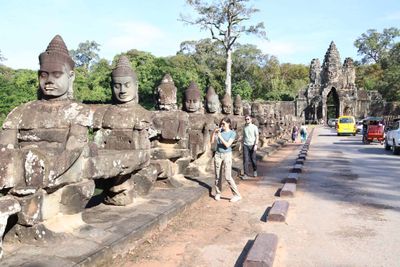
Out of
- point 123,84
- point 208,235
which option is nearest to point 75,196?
point 208,235

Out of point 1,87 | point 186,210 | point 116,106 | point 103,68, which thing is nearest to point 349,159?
point 186,210

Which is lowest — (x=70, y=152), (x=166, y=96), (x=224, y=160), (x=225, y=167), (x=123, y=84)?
(x=225, y=167)

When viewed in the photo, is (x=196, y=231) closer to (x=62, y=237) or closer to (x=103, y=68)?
(x=62, y=237)

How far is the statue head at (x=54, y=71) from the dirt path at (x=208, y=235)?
73.3 inches

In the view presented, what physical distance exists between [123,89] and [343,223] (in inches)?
141

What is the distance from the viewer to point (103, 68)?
1629 inches

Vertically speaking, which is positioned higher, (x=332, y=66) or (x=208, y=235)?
(x=332, y=66)

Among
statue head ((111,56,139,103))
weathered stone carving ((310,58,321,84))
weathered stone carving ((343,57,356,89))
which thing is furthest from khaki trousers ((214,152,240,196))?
weathered stone carving ((310,58,321,84))

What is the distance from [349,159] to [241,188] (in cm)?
741

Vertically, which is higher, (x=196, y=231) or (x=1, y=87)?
(x=1, y=87)

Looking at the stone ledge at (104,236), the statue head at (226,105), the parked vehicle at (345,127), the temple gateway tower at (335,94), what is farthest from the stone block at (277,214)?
the temple gateway tower at (335,94)

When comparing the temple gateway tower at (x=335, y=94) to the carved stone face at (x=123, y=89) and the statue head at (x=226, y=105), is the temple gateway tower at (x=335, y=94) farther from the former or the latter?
the carved stone face at (x=123, y=89)

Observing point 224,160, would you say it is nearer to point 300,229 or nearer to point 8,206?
point 300,229

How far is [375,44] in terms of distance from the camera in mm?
74875
